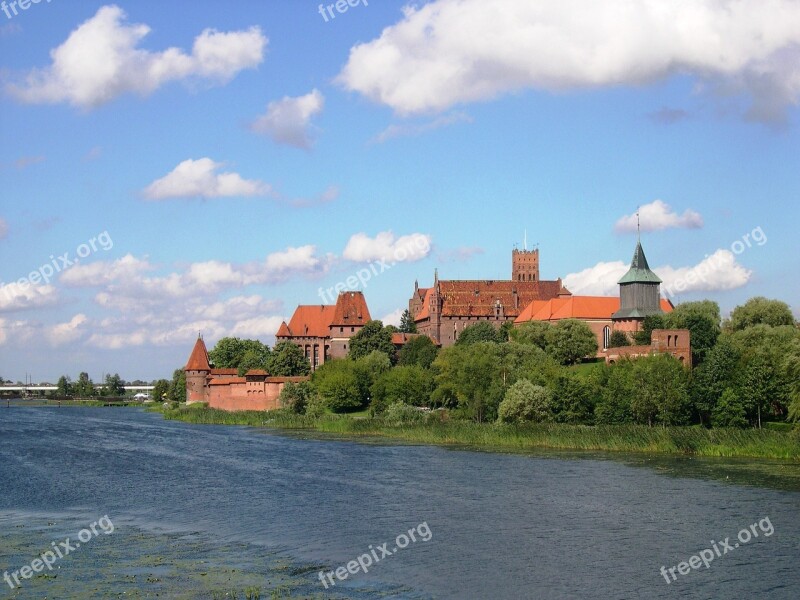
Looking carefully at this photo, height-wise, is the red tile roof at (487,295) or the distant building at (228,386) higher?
the red tile roof at (487,295)

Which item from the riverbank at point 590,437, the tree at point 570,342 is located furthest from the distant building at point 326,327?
the riverbank at point 590,437

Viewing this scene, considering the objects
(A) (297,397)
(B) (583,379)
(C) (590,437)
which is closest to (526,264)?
(A) (297,397)

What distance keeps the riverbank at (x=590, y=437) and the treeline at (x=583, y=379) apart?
6.81 feet

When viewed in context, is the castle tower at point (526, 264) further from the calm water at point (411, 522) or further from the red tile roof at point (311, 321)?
the calm water at point (411, 522)

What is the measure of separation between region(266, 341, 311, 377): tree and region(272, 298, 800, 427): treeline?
Answer: 9.90 meters

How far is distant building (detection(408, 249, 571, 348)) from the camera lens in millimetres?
111438

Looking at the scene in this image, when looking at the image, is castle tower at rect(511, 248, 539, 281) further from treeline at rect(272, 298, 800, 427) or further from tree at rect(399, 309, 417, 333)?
treeline at rect(272, 298, 800, 427)

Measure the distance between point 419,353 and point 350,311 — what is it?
1056 inches

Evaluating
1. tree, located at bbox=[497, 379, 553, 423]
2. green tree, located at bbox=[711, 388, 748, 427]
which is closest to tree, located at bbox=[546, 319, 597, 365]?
tree, located at bbox=[497, 379, 553, 423]

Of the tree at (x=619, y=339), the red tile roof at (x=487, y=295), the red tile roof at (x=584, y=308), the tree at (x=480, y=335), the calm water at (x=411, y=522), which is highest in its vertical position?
the red tile roof at (x=487, y=295)

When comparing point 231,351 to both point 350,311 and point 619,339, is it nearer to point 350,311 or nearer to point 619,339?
point 350,311

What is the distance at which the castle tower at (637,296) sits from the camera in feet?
274

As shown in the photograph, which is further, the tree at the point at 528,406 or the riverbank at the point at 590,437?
the tree at the point at 528,406

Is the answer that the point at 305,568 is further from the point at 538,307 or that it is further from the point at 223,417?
the point at 538,307
